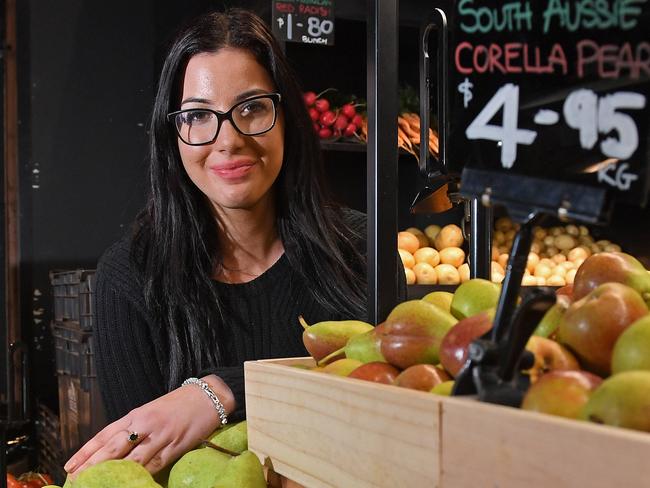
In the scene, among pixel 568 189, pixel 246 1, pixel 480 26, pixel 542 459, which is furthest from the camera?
pixel 246 1

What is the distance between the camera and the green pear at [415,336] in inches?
35.0

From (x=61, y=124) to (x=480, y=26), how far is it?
138 inches

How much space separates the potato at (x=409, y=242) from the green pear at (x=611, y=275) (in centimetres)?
270

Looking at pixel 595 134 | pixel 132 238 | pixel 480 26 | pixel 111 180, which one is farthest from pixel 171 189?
pixel 111 180

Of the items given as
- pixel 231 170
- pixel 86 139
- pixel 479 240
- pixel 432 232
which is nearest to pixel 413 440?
pixel 479 240

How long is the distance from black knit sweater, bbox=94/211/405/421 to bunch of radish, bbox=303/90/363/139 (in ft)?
5.06

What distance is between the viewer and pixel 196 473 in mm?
1115

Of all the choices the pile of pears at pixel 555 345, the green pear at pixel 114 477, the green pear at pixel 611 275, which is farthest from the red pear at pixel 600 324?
the green pear at pixel 114 477

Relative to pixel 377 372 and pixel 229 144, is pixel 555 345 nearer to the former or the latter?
pixel 377 372

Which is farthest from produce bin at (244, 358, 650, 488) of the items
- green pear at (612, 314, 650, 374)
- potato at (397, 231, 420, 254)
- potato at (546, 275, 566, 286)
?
potato at (546, 275, 566, 286)

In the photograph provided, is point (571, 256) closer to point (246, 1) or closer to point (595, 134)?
point (246, 1)

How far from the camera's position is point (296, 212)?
2082 millimetres

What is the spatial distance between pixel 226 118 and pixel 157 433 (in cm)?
77

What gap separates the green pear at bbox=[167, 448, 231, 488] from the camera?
1100 millimetres
